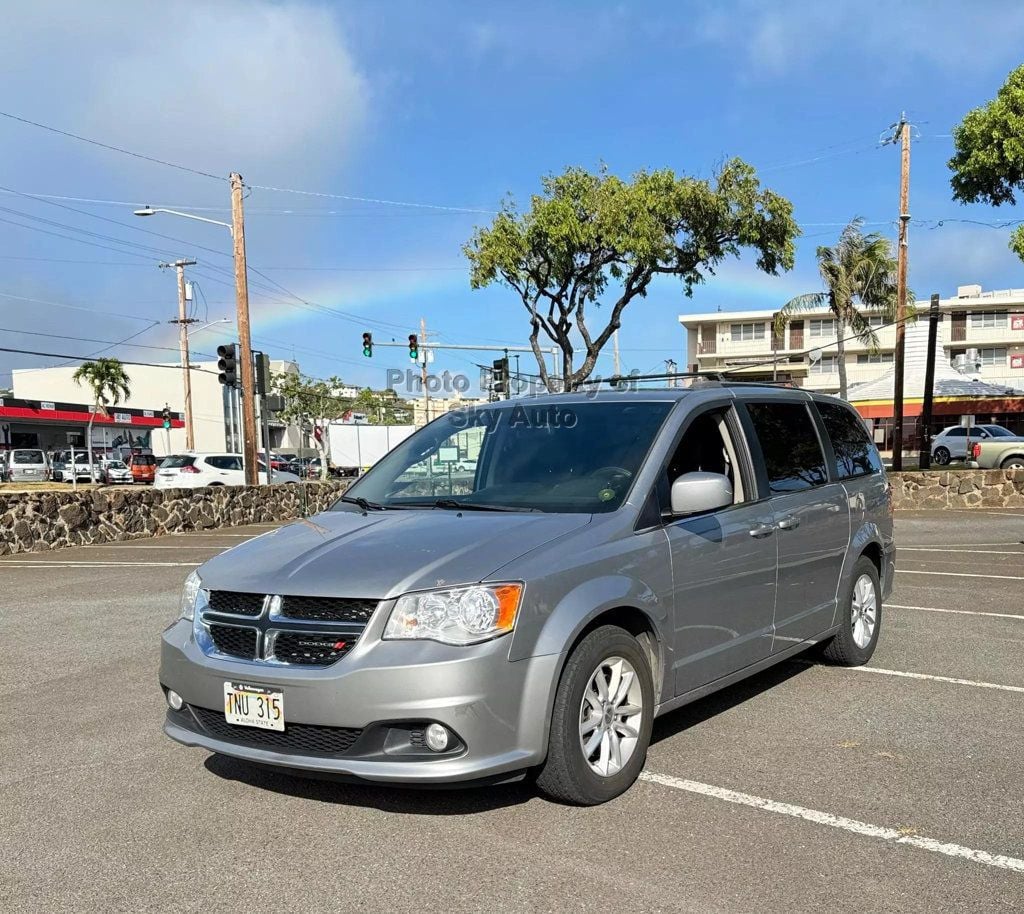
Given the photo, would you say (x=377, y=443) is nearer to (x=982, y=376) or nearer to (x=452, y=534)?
(x=452, y=534)

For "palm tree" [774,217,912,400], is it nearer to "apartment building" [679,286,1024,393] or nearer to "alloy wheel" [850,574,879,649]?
"apartment building" [679,286,1024,393]

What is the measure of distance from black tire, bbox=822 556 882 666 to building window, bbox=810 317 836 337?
2301 inches

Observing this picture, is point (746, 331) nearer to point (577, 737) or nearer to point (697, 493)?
point (697, 493)

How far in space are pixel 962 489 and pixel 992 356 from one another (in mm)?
43815

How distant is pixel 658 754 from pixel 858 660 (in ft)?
7.73

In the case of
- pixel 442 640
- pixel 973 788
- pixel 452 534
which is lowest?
pixel 973 788

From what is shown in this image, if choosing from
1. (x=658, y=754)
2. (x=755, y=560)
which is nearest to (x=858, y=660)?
(x=755, y=560)

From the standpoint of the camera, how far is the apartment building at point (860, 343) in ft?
197

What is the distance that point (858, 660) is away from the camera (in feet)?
21.5

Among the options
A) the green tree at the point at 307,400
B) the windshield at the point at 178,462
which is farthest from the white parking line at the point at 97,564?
the green tree at the point at 307,400

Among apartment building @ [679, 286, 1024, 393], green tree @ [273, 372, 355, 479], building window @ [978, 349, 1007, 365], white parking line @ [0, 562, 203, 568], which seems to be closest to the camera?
white parking line @ [0, 562, 203, 568]

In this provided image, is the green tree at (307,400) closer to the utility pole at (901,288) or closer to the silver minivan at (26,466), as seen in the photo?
the silver minivan at (26,466)

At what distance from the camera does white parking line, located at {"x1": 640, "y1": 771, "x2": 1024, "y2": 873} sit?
362cm

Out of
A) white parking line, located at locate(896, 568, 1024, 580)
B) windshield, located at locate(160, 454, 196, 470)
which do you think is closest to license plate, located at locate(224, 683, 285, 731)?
white parking line, located at locate(896, 568, 1024, 580)
